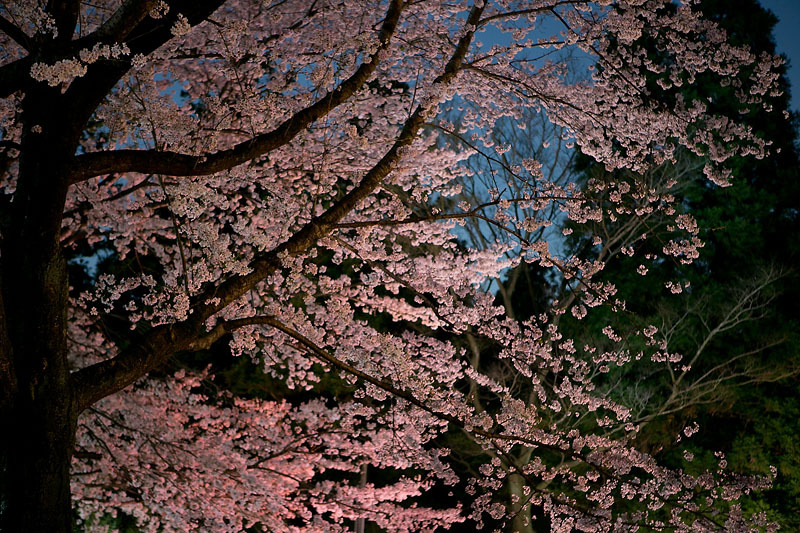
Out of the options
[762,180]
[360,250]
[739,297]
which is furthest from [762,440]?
[360,250]

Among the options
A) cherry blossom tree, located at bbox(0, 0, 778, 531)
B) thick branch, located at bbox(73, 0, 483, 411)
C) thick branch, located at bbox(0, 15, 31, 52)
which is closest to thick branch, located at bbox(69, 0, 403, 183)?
cherry blossom tree, located at bbox(0, 0, 778, 531)

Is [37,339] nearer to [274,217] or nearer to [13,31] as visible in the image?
[13,31]

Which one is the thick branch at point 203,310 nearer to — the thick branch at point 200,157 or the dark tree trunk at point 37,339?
the dark tree trunk at point 37,339

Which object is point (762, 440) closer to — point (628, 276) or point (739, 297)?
point (739, 297)

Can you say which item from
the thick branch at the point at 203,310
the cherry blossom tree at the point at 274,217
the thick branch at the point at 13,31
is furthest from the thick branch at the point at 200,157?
the thick branch at the point at 13,31

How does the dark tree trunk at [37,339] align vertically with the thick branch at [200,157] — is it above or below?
below

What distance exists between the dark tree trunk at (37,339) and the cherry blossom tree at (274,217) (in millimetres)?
11

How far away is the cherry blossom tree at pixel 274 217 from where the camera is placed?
3648 millimetres

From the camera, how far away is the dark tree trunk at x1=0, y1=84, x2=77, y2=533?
336 cm

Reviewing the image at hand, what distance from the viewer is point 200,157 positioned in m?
4.03

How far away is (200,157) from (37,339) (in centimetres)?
137

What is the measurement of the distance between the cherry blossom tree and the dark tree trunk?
11mm

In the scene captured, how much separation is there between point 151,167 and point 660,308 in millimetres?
11973

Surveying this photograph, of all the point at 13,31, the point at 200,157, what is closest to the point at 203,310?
the point at 200,157
